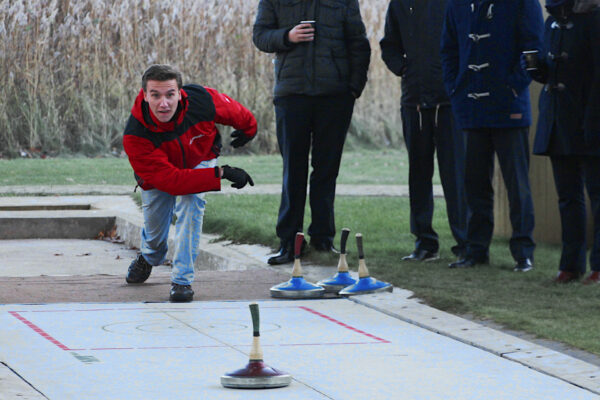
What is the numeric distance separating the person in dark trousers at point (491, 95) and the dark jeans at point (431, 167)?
0.96 ft

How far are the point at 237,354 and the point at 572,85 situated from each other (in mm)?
3030

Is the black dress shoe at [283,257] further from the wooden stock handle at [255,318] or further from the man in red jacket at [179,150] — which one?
the wooden stock handle at [255,318]

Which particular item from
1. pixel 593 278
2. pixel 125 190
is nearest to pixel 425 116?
pixel 593 278

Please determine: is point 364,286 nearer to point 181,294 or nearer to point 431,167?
point 181,294

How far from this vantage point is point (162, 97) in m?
7.72

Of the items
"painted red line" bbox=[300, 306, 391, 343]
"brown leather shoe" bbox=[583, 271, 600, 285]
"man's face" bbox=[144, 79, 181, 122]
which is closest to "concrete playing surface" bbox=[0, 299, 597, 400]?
"painted red line" bbox=[300, 306, 391, 343]

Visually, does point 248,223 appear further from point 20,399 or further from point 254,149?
point 254,149

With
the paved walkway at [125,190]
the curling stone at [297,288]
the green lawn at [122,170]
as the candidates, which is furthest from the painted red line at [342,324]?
the green lawn at [122,170]

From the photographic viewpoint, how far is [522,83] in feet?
28.1

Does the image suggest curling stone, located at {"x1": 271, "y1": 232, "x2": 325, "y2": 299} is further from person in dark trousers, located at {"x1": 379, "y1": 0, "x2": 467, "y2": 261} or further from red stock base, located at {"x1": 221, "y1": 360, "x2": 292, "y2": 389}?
red stock base, located at {"x1": 221, "y1": 360, "x2": 292, "y2": 389}

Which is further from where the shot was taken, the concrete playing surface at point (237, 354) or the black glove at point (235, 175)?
the black glove at point (235, 175)

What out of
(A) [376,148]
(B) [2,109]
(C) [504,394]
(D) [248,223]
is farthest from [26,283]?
(A) [376,148]

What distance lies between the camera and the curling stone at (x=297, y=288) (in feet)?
25.2

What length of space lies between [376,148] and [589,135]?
15162mm
